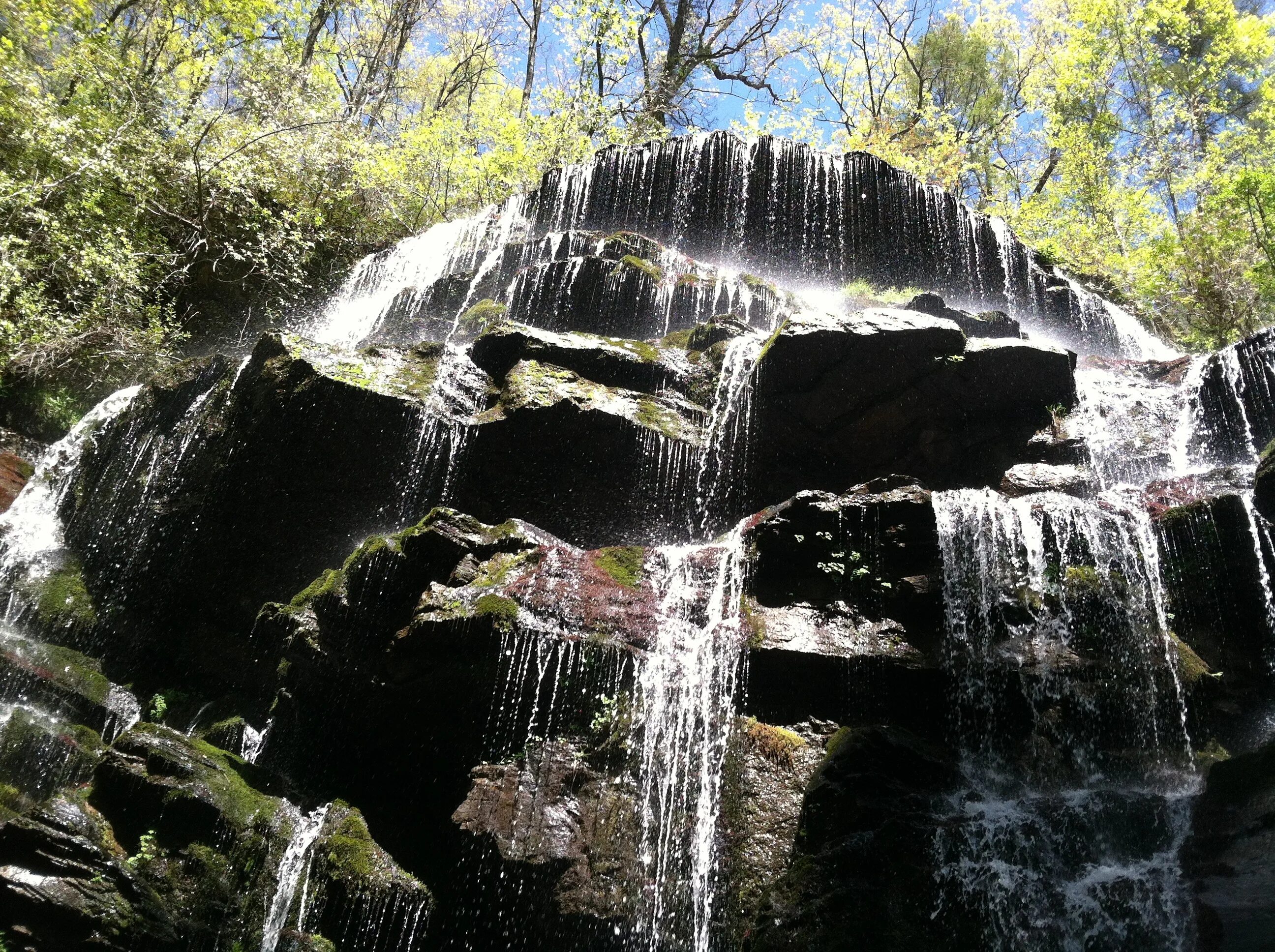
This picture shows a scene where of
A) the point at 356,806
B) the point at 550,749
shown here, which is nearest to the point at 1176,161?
the point at 550,749

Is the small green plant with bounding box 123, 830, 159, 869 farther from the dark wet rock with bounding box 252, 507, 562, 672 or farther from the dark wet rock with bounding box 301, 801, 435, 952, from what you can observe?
the dark wet rock with bounding box 252, 507, 562, 672

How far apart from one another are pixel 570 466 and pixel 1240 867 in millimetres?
6815

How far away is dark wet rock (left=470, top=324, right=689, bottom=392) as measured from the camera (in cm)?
1007

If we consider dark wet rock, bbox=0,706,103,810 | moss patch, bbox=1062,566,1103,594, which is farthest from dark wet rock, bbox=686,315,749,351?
dark wet rock, bbox=0,706,103,810

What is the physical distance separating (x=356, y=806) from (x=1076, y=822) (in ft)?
19.0

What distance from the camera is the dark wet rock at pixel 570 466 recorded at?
9.16 meters

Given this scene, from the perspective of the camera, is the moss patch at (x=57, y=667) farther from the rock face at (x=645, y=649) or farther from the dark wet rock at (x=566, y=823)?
the dark wet rock at (x=566, y=823)

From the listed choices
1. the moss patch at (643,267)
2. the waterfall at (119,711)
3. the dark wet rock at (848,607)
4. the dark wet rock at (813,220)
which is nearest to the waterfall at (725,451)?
the dark wet rock at (848,607)

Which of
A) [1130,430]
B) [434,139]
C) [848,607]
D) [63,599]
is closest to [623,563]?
[848,607]

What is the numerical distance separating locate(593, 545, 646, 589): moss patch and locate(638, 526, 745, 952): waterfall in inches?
5.3

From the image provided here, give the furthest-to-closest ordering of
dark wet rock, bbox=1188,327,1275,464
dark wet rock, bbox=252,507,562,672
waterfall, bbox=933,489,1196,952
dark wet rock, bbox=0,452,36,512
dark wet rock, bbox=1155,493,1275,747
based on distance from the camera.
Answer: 1. dark wet rock, bbox=0,452,36,512
2. dark wet rock, bbox=1188,327,1275,464
3. dark wet rock, bbox=252,507,562,672
4. dark wet rock, bbox=1155,493,1275,747
5. waterfall, bbox=933,489,1196,952

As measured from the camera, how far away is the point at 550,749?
254 inches

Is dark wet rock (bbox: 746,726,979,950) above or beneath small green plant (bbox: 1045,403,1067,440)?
beneath

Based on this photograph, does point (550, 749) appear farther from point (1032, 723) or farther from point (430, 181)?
point (430, 181)
